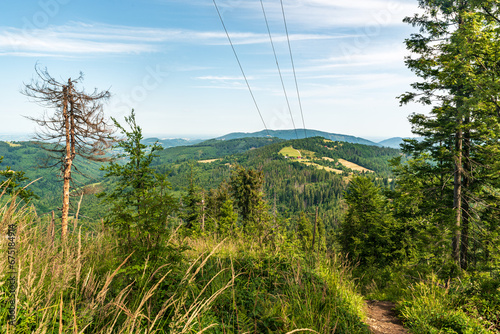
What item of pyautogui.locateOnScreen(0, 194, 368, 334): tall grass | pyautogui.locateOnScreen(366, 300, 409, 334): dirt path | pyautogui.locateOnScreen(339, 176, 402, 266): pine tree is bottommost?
pyautogui.locateOnScreen(339, 176, 402, 266): pine tree

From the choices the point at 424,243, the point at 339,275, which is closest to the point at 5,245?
the point at 339,275

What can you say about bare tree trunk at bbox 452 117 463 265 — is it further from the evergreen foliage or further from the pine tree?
the evergreen foliage

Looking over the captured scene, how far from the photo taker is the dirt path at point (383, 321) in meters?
3.97

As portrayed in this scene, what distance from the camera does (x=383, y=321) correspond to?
174 inches

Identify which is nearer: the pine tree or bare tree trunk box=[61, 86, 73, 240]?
bare tree trunk box=[61, 86, 73, 240]

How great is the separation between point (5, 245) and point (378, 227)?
21935mm

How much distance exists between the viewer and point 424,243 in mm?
10438

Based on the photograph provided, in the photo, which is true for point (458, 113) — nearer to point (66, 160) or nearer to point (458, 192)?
point (458, 192)

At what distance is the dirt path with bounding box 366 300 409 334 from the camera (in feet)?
13.0

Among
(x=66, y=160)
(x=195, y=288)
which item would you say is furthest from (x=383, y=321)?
(x=66, y=160)

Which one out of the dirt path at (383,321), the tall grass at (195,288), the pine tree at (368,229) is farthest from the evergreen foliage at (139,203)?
the pine tree at (368,229)

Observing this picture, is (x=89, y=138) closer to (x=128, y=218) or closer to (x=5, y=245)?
(x=128, y=218)

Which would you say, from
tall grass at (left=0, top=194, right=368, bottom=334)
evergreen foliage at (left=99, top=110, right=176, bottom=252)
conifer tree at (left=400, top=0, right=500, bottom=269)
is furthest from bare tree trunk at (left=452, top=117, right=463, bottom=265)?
evergreen foliage at (left=99, top=110, right=176, bottom=252)

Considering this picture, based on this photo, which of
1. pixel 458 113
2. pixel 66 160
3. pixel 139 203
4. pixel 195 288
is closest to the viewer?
pixel 195 288
